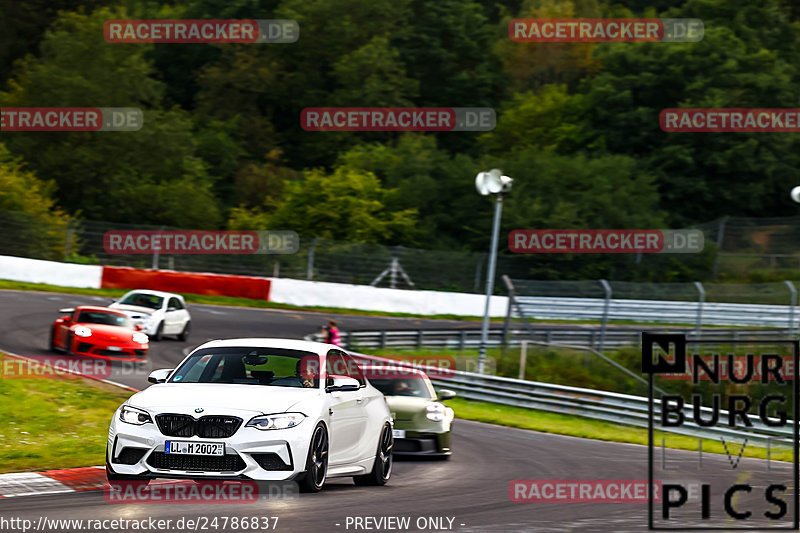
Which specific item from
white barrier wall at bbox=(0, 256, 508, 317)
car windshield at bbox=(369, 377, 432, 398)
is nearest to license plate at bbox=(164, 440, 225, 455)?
car windshield at bbox=(369, 377, 432, 398)

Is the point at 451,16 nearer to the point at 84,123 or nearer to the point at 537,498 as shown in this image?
the point at 84,123

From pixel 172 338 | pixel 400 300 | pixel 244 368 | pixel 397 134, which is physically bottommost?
pixel 244 368

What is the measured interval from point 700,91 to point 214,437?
5113 centimetres

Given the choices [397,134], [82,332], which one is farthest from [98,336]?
[397,134]

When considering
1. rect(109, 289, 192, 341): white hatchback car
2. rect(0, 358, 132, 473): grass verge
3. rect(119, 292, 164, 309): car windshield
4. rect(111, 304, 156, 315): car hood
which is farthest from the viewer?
rect(119, 292, 164, 309): car windshield

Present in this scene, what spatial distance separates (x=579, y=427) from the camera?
22.8 meters

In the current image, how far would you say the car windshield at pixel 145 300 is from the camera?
27.0 meters

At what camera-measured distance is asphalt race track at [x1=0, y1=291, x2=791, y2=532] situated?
880 centimetres

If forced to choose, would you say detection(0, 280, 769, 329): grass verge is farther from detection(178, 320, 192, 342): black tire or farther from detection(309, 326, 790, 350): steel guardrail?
detection(178, 320, 192, 342): black tire

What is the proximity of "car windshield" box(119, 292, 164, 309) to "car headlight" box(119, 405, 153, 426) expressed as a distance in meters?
17.7

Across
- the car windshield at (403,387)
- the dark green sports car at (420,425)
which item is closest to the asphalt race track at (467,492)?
the dark green sports car at (420,425)

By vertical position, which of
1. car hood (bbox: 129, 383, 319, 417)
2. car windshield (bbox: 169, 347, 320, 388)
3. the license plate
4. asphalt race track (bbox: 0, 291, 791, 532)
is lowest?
asphalt race track (bbox: 0, 291, 791, 532)

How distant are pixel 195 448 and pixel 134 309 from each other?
17.6 m

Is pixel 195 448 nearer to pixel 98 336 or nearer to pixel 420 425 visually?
pixel 420 425
